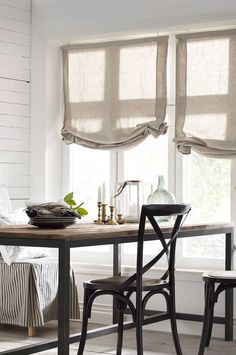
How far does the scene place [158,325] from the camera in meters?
5.99

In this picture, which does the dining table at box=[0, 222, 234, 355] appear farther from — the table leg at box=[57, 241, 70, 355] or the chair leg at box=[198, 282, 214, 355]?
the chair leg at box=[198, 282, 214, 355]

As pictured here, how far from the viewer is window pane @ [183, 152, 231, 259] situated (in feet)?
19.3

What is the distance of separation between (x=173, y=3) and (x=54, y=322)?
2597 millimetres

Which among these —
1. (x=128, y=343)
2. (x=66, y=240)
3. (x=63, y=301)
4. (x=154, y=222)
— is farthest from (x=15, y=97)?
(x=63, y=301)

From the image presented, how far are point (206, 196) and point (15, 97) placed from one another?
5.60ft

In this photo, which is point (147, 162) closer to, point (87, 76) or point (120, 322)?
point (87, 76)

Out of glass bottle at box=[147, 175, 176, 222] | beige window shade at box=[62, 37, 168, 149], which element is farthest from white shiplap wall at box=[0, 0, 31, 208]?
glass bottle at box=[147, 175, 176, 222]

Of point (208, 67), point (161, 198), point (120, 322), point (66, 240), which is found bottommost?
point (120, 322)

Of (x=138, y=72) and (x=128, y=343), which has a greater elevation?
(x=138, y=72)

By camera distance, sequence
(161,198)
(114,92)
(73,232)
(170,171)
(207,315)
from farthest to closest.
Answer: (114,92)
(170,171)
(161,198)
(207,315)
(73,232)

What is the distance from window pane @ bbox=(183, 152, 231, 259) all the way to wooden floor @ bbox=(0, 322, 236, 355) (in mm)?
671

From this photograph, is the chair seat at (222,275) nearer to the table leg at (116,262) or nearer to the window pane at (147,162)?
the table leg at (116,262)

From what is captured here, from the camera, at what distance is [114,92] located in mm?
6223

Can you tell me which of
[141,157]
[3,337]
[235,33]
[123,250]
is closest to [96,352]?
[3,337]
